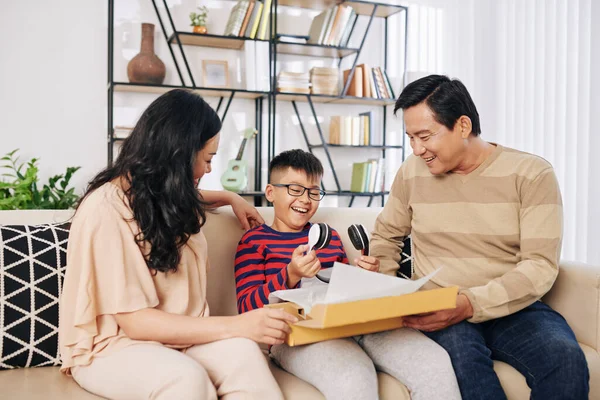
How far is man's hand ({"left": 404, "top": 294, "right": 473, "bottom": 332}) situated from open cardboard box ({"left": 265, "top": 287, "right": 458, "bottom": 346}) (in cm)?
11

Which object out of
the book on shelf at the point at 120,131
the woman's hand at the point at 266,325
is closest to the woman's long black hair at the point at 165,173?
the woman's hand at the point at 266,325

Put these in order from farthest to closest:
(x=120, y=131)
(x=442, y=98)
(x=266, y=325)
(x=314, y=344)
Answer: (x=120, y=131), (x=442, y=98), (x=314, y=344), (x=266, y=325)

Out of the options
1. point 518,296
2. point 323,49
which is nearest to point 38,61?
point 323,49

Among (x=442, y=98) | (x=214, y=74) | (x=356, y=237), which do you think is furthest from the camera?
(x=214, y=74)

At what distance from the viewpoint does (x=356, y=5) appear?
4.30m

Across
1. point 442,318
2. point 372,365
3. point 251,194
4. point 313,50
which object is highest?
point 313,50

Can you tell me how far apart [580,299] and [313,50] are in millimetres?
2955

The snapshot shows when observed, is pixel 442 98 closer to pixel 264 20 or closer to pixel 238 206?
pixel 238 206

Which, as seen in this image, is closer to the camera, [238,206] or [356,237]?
[356,237]

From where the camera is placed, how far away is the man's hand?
1.57 metres

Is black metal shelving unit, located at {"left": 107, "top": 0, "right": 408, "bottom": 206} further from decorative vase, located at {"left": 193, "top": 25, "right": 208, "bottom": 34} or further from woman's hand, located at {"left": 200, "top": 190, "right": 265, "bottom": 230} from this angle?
Result: woman's hand, located at {"left": 200, "top": 190, "right": 265, "bottom": 230}

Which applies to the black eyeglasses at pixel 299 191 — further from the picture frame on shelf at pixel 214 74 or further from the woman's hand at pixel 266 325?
the picture frame on shelf at pixel 214 74

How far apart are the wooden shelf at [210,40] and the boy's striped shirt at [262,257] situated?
7.74 ft

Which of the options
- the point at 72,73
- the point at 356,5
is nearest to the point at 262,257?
the point at 72,73
